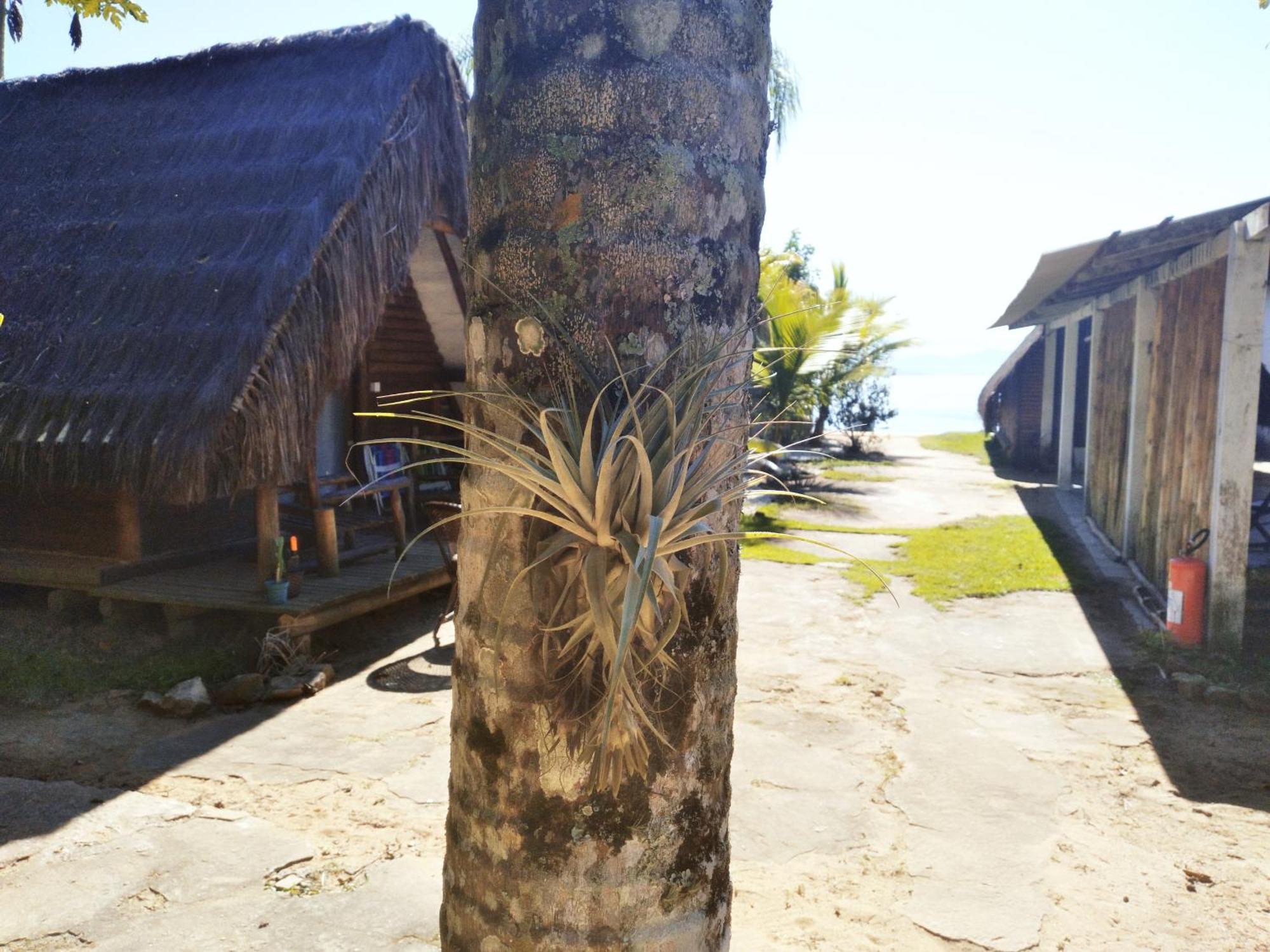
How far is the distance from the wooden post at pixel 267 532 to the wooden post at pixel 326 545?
21.1 inches

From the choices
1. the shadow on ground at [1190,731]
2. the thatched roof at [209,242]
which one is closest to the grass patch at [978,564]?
the shadow on ground at [1190,731]

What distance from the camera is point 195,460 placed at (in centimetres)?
532

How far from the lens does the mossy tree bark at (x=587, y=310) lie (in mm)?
1465

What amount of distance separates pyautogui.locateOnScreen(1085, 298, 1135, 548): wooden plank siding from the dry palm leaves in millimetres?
8150

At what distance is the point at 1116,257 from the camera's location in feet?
21.3

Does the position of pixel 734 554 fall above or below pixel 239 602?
above

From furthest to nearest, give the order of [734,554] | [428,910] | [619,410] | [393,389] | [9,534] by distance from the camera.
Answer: [393,389]
[9,534]
[428,910]
[734,554]
[619,410]

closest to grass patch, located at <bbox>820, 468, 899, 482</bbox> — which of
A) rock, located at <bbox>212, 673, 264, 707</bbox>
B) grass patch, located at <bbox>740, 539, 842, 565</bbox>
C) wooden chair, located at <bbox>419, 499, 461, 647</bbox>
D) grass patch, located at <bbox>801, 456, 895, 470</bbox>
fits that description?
grass patch, located at <bbox>801, 456, 895, 470</bbox>

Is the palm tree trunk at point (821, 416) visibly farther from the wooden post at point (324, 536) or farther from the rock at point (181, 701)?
the rock at point (181, 701)

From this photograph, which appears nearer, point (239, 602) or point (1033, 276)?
point (239, 602)

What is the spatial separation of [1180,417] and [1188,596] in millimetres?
1454

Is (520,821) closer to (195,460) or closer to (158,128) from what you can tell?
(195,460)

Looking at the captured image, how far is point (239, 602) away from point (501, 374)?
5154 mm

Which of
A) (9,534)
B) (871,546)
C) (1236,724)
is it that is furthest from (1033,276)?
(9,534)
